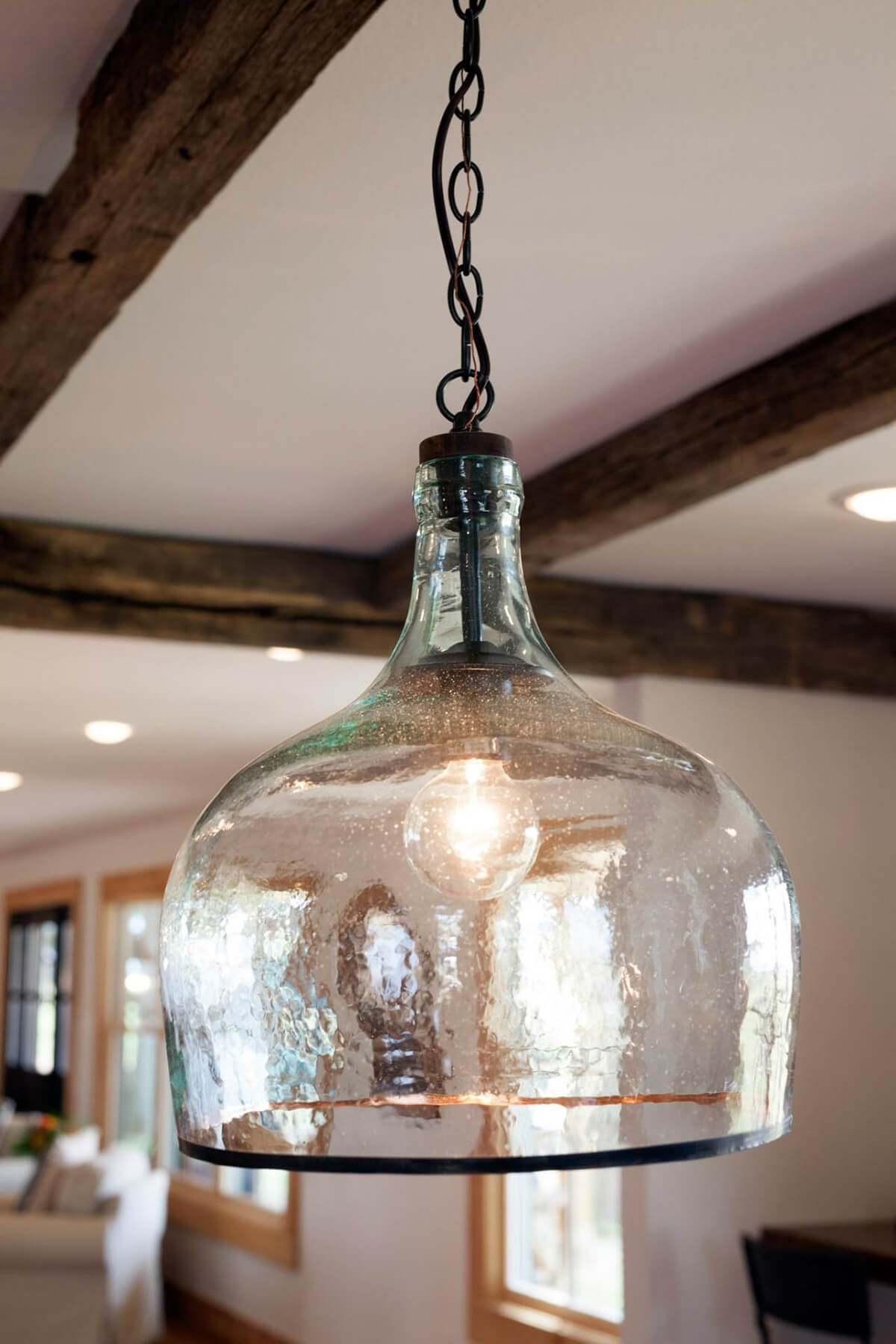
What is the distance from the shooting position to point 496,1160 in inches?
21.8

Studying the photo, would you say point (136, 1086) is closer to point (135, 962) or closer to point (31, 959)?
point (135, 962)

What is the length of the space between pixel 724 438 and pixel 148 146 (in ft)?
3.85

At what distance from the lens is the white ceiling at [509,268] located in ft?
4.84

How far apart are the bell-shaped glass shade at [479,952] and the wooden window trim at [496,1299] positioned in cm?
433

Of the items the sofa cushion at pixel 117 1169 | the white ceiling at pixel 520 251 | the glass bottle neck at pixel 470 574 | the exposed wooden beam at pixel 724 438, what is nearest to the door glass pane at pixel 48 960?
the sofa cushion at pixel 117 1169

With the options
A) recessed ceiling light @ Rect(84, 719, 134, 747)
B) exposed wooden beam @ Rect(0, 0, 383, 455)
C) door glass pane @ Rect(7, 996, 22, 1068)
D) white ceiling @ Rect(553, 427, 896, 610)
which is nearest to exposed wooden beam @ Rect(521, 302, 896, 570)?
white ceiling @ Rect(553, 427, 896, 610)

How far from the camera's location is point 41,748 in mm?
5164

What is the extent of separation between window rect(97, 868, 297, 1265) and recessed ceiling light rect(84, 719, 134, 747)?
6.95 feet

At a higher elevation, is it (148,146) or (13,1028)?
(148,146)

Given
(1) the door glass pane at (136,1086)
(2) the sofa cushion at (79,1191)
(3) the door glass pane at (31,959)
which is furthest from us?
(3) the door glass pane at (31,959)

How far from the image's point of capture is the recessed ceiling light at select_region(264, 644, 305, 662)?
10.9 ft

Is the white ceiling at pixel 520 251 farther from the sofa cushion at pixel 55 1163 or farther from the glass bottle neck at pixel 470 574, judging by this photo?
the sofa cushion at pixel 55 1163

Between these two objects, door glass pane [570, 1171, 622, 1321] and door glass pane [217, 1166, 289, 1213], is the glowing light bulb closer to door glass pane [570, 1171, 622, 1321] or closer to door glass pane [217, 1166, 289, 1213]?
door glass pane [570, 1171, 622, 1321]

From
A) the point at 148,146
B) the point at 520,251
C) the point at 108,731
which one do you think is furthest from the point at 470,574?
the point at 108,731
